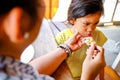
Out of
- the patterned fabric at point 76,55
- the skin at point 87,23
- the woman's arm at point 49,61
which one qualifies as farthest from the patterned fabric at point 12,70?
the skin at point 87,23

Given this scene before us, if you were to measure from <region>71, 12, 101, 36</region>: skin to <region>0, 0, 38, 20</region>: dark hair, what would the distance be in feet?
2.28

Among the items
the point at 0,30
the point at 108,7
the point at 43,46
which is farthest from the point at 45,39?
the point at 108,7

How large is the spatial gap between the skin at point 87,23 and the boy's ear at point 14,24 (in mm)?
711

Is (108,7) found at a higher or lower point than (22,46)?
lower

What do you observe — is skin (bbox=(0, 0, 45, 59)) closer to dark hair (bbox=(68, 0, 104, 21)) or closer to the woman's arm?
the woman's arm

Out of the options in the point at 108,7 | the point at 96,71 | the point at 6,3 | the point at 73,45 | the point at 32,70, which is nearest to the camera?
the point at 6,3

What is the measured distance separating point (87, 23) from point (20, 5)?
2.39 feet

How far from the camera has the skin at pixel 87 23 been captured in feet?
3.28

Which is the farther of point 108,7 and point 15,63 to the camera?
point 108,7

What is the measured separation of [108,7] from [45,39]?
52.5 inches

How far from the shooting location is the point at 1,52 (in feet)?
Result: 1.18

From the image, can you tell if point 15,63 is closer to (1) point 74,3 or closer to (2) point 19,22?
(2) point 19,22

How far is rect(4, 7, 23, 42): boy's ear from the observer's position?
12.2 inches

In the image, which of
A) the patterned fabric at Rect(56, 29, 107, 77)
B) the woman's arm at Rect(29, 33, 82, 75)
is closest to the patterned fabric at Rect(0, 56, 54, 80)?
the woman's arm at Rect(29, 33, 82, 75)
